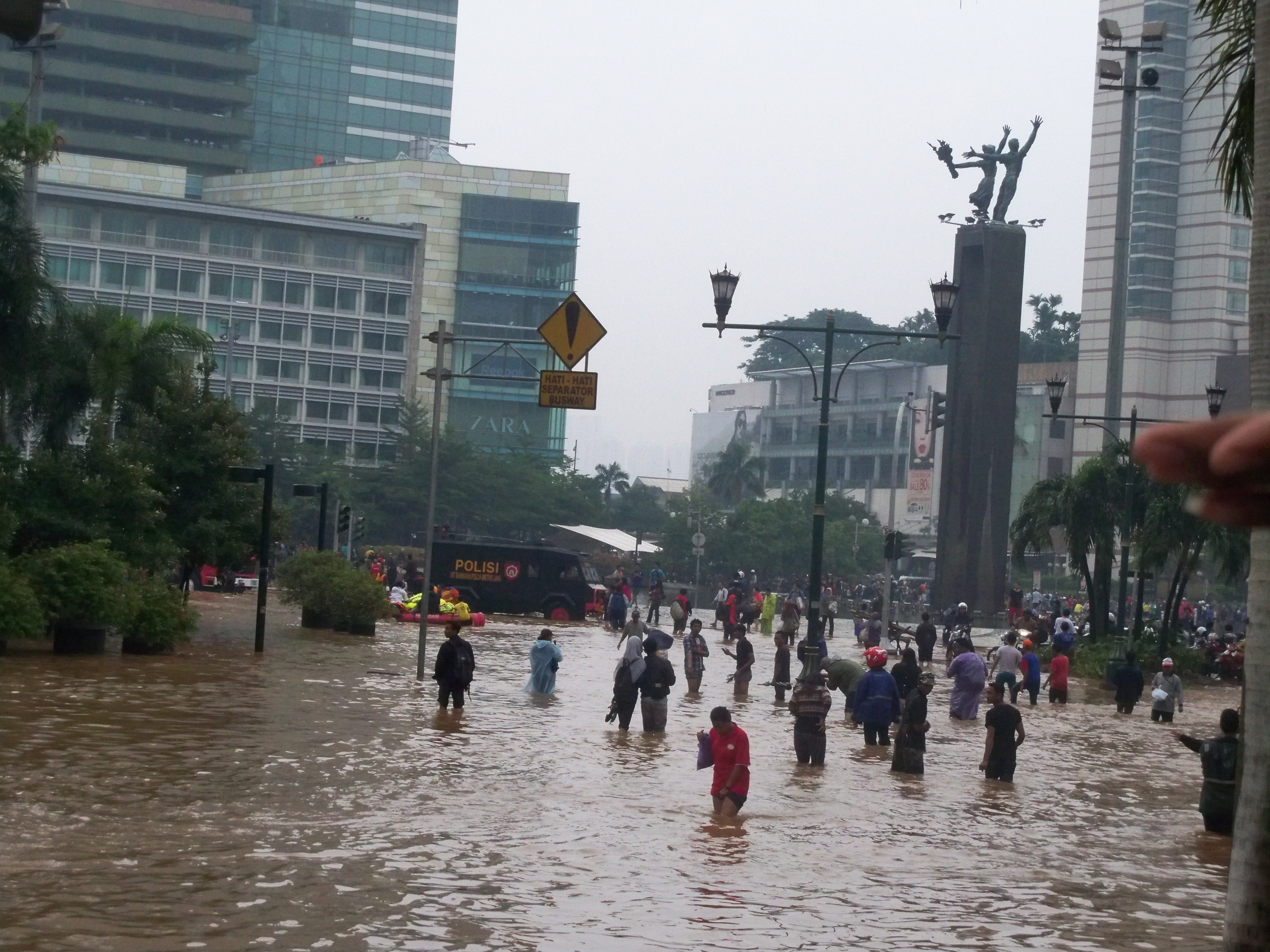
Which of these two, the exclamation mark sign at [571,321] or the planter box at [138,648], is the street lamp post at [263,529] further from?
the exclamation mark sign at [571,321]

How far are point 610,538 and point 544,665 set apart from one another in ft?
169

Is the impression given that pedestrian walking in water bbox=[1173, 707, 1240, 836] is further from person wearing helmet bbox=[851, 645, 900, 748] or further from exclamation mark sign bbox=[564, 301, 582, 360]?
exclamation mark sign bbox=[564, 301, 582, 360]

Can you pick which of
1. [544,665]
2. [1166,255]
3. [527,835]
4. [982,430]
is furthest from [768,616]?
[1166,255]

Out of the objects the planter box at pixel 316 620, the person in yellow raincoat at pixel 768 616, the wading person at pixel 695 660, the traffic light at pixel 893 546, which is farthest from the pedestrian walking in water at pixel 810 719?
the person in yellow raincoat at pixel 768 616

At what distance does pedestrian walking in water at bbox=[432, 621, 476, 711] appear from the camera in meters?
22.8

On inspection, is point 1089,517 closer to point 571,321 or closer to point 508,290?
point 571,321

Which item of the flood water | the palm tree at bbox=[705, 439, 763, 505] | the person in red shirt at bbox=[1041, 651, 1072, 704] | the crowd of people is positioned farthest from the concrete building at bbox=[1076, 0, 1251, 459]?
the flood water

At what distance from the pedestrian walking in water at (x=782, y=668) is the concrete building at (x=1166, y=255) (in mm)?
78477

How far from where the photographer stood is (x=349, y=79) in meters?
135

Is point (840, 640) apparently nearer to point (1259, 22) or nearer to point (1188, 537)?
point (1188, 537)

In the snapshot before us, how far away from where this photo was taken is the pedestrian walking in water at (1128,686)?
3045 cm

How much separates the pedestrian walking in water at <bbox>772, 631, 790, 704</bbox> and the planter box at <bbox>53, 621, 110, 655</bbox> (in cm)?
1137

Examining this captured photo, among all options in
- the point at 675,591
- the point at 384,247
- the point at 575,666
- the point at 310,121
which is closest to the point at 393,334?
the point at 384,247

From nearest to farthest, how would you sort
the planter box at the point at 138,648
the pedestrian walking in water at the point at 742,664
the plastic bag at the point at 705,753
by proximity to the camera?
the plastic bag at the point at 705,753
the planter box at the point at 138,648
the pedestrian walking in water at the point at 742,664
